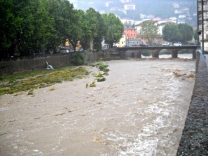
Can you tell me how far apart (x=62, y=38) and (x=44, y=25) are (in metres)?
11.0

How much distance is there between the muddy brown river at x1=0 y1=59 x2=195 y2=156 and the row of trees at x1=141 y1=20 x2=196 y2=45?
113594 millimetres

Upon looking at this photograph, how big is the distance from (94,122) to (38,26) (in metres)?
35.3

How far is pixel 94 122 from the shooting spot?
20594 mm

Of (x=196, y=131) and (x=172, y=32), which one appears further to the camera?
(x=172, y=32)

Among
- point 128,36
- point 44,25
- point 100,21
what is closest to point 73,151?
point 44,25

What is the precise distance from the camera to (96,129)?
18859 millimetres

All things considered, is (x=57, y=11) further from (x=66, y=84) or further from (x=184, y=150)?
(x=184, y=150)

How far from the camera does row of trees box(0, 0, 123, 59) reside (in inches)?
1763

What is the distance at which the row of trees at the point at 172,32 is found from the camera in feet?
475

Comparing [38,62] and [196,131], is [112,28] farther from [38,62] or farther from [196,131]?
[196,131]

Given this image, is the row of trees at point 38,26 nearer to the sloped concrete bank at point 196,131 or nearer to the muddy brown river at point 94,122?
the muddy brown river at point 94,122

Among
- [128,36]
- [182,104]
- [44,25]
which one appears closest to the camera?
[182,104]

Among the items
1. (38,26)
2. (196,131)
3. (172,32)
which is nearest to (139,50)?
(172,32)

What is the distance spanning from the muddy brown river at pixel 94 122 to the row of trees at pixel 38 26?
14361mm
